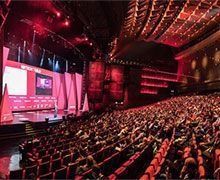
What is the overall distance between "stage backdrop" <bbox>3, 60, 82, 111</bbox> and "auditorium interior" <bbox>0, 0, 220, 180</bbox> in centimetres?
6

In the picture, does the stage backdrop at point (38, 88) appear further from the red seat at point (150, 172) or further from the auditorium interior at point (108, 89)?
the red seat at point (150, 172)

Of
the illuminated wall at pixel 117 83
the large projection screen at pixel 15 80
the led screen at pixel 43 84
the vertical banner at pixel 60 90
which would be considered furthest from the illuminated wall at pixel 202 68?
the large projection screen at pixel 15 80

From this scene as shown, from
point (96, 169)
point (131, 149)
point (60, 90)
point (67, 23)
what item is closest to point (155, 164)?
point (96, 169)

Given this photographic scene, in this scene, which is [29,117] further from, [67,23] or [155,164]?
[155,164]

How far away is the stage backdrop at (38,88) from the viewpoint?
13.7m

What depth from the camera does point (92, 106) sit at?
76.2 ft

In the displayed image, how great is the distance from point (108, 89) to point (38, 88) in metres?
8.88

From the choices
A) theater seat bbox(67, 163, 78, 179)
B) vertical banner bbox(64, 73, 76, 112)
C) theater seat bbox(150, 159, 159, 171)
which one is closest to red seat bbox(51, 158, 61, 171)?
theater seat bbox(67, 163, 78, 179)

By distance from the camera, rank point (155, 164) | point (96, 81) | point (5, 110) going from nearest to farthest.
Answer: point (155, 164)
point (5, 110)
point (96, 81)

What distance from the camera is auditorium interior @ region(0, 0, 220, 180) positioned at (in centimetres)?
575

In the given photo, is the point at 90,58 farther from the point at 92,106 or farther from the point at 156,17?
the point at 156,17

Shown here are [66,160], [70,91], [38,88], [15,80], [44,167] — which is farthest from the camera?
[70,91]

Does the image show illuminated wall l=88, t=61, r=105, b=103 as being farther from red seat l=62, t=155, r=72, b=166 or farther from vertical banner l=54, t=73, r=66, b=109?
red seat l=62, t=155, r=72, b=166

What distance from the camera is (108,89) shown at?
80.4ft
